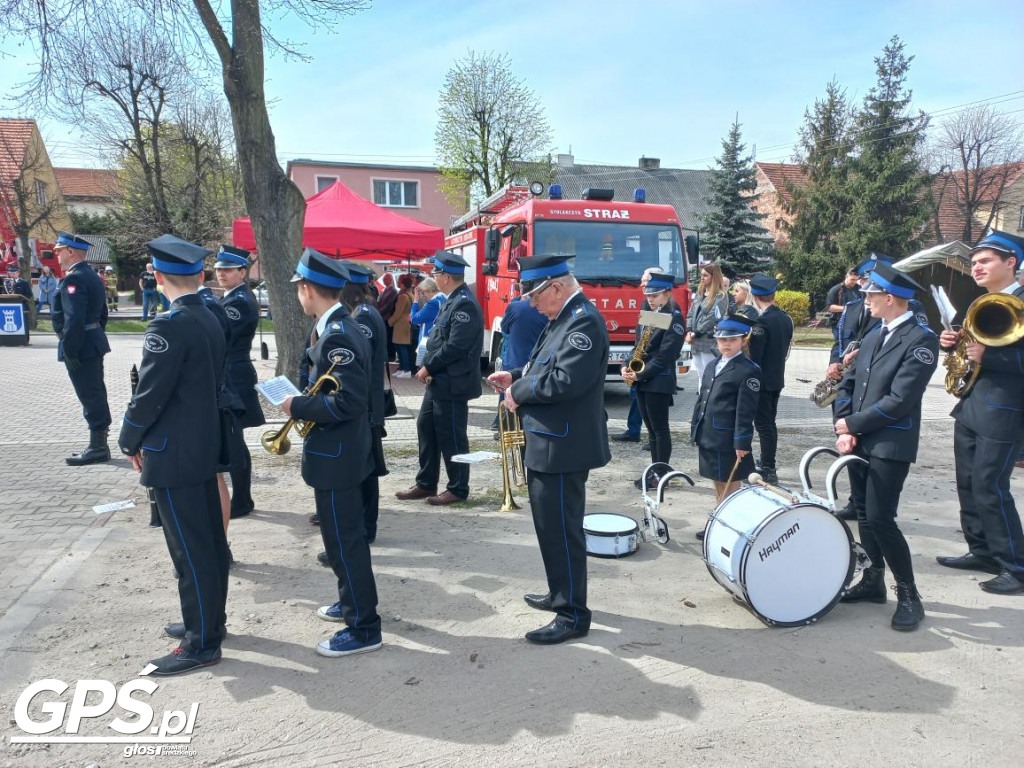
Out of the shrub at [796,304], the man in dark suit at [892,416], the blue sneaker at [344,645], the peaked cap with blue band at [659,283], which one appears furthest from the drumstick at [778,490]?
the shrub at [796,304]

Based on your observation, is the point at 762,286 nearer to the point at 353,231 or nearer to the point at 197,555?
the point at 197,555

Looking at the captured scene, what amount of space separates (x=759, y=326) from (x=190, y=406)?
5.16 metres

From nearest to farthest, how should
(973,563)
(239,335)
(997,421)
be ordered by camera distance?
(997,421)
(973,563)
(239,335)

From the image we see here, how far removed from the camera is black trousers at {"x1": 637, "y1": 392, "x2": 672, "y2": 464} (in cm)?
643

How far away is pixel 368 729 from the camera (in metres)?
3.05

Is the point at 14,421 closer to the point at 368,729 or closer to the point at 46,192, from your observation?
the point at 368,729

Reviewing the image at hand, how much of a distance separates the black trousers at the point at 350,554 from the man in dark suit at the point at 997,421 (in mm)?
3681

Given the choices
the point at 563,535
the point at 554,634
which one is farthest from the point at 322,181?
the point at 554,634

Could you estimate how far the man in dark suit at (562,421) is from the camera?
11.4ft

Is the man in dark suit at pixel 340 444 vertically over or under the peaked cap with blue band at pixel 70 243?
under

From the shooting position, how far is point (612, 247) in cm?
1044

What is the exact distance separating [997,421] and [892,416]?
106 centimetres

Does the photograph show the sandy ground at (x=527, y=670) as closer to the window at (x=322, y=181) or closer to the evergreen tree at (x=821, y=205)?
the evergreen tree at (x=821, y=205)

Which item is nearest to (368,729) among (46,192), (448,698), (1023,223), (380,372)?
(448,698)
